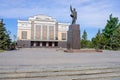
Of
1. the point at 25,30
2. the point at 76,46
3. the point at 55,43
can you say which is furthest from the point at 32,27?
the point at 76,46

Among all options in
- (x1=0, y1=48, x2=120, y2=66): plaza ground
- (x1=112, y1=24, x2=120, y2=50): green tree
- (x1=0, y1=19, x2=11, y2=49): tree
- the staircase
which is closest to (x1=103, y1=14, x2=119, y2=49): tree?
(x1=112, y1=24, x2=120, y2=50): green tree

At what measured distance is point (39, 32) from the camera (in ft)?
234

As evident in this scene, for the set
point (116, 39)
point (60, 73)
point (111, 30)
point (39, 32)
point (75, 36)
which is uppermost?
point (39, 32)

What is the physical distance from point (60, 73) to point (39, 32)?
214 ft

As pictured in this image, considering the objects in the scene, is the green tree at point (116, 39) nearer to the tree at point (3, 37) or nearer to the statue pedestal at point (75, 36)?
the statue pedestal at point (75, 36)

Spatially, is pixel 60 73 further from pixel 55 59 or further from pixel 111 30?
pixel 111 30

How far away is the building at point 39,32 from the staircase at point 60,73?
6348cm

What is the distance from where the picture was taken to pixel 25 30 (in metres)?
70.9

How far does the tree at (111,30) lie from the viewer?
43.3 m

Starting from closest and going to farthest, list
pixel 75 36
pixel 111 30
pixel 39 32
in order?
1. pixel 75 36
2. pixel 111 30
3. pixel 39 32

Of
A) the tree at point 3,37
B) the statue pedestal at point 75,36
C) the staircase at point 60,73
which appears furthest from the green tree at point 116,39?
the staircase at point 60,73

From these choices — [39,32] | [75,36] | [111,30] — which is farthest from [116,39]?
[39,32]

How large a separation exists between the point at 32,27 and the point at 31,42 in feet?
17.1

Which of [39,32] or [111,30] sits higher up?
[39,32]
